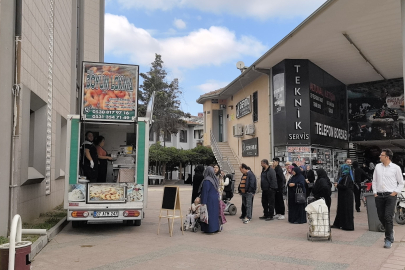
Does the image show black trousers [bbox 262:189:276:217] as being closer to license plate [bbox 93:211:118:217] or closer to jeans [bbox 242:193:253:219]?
jeans [bbox 242:193:253:219]

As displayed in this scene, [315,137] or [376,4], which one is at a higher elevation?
[376,4]

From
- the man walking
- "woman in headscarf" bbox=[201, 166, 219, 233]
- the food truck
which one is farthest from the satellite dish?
"woman in headscarf" bbox=[201, 166, 219, 233]

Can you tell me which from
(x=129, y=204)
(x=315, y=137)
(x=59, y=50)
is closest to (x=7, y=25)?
(x=129, y=204)

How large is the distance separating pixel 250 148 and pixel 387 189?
1679 cm

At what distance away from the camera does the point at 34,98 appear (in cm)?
996

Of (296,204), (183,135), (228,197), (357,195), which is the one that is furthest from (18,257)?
(183,135)

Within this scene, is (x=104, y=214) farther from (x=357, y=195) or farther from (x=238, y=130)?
(x=238, y=130)

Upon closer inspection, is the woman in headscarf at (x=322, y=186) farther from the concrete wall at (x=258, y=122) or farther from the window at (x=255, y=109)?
the window at (x=255, y=109)

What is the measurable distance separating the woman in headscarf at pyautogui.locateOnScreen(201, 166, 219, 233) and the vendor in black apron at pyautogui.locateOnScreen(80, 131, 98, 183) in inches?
116

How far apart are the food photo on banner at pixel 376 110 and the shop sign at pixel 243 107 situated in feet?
21.4

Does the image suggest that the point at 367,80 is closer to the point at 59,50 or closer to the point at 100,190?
the point at 59,50

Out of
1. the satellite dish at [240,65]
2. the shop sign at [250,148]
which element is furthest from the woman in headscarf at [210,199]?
the satellite dish at [240,65]

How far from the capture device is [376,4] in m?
13.7

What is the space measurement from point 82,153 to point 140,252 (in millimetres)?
3912
